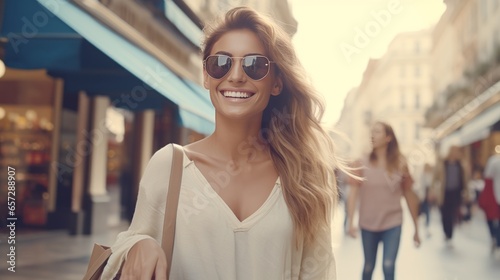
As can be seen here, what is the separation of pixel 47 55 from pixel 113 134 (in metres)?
6.90

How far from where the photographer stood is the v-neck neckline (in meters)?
1.61

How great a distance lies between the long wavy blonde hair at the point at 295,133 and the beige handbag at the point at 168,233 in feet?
1.06

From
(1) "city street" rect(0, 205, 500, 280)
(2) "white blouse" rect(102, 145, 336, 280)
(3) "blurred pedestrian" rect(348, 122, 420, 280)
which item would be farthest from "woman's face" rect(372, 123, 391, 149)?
(2) "white blouse" rect(102, 145, 336, 280)

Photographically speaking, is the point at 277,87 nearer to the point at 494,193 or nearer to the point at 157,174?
the point at 157,174

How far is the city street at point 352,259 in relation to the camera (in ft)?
22.6

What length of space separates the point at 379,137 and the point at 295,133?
378 cm

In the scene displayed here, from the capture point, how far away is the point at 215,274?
1.60 meters

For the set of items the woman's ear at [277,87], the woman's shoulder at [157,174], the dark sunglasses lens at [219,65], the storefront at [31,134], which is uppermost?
the storefront at [31,134]

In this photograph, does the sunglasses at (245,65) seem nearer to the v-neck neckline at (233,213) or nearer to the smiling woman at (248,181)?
the smiling woman at (248,181)

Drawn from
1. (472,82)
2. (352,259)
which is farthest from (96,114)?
(472,82)

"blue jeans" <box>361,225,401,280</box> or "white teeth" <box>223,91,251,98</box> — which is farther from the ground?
"white teeth" <box>223,91,251,98</box>

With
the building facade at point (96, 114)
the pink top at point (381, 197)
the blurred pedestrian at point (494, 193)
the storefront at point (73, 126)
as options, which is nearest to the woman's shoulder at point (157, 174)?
the pink top at point (381, 197)

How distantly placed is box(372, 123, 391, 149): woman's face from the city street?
4.96 ft

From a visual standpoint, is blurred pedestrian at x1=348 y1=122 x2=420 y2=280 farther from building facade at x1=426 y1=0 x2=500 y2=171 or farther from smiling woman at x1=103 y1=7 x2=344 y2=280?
building facade at x1=426 y1=0 x2=500 y2=171
